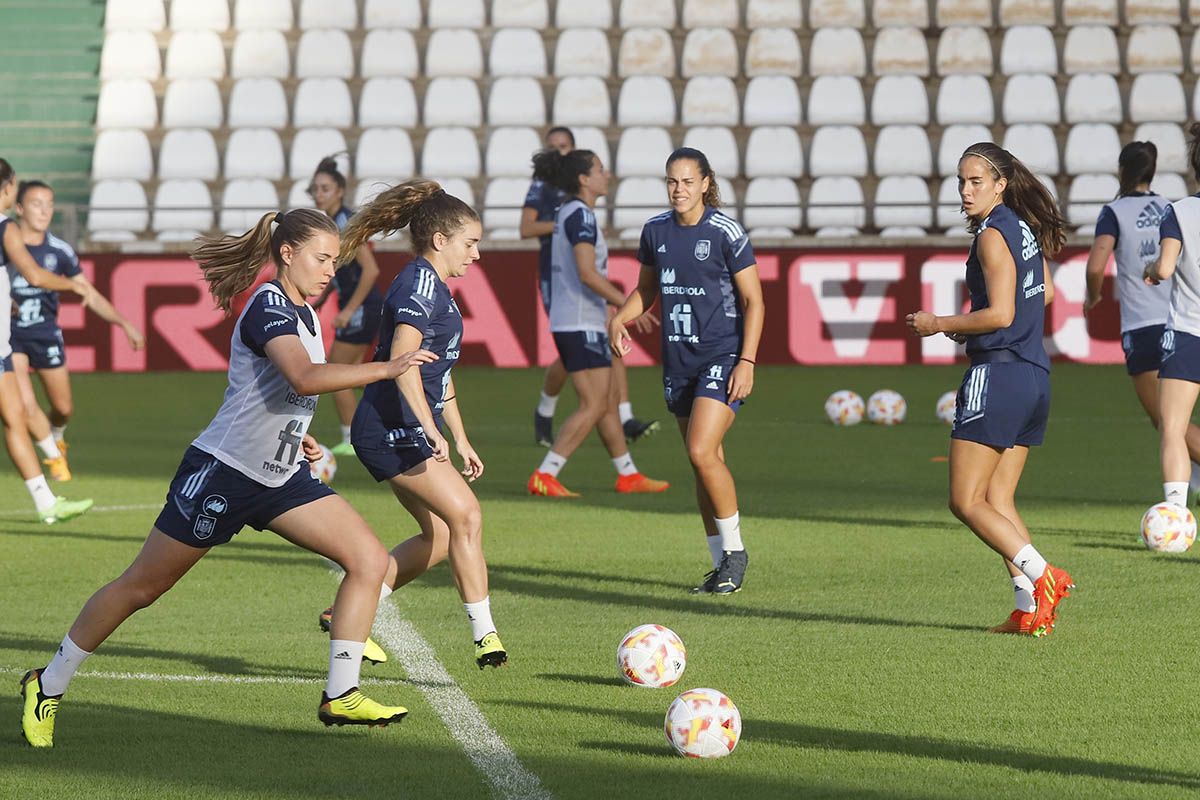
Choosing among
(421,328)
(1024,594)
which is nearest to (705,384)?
(1024,594)

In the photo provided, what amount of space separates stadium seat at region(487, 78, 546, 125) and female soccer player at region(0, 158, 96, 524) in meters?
13.4

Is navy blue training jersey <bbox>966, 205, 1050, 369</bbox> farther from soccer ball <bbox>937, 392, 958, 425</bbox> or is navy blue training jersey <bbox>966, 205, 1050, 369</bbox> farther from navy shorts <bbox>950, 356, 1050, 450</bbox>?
soccer ball <bbox>937, 392, 958, 425</bbox>

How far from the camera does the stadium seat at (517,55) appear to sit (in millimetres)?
24734

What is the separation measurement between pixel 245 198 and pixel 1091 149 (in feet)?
37.1

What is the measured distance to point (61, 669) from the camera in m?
5.71

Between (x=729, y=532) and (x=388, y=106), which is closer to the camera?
(x=729, y=532)

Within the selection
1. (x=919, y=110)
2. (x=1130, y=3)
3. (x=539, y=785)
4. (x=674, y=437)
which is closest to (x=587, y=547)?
(x=539, y=785)

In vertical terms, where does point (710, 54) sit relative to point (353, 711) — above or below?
above

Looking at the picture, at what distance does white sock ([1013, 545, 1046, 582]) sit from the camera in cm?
709

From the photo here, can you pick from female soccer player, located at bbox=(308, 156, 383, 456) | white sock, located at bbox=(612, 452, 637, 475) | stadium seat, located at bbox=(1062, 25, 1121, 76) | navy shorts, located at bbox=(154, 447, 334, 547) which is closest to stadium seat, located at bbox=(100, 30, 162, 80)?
female soccer player, located at bbox=(308, 156, 383, 456)

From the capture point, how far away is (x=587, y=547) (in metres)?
9.85

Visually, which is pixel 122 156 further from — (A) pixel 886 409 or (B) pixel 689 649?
(B) pixel 689 649

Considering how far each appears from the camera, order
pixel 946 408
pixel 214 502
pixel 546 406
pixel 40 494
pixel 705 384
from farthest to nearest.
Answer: pixel 946 408 < pixel 546 406 < pixel 40 494 < pixel 705 384 < pixel 214 502

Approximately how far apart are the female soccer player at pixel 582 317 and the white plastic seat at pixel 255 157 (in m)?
12.0
